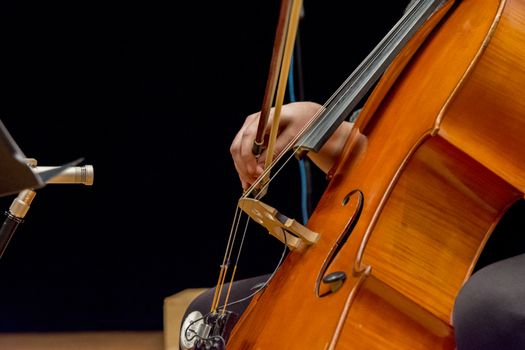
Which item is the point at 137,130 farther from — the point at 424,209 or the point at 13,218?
the point at 424,209

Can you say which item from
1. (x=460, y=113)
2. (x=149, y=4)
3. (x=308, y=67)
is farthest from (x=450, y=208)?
(x=149, y=4)

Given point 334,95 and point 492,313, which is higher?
point 334,95

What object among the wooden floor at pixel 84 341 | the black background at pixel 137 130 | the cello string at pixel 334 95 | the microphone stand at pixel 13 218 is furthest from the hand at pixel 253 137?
the wooden floor at pixel 84 341

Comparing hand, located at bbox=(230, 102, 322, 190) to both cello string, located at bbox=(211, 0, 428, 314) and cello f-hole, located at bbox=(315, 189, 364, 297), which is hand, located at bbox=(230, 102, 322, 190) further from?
cello f-hole, located at bbox=(315, 189, 364, 297)

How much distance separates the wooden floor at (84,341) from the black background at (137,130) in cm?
3

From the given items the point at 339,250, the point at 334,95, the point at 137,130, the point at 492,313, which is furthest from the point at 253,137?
the point at 137,130

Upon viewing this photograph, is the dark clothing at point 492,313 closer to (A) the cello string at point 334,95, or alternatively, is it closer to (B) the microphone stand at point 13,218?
(A) the cello string at point 334,95

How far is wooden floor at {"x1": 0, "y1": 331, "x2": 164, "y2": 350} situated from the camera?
2.02 metres

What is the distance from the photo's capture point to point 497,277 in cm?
68

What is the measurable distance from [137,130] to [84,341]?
642mm

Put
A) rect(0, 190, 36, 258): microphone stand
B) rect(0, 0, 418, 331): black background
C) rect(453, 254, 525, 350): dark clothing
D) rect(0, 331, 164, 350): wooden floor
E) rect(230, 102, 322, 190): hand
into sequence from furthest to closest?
rect(0, 331, 164, 350): wooden floor
rect(0, 0, 418, 331): black background
rect(230, 102, 322, 190): hand
rect(0, 190, 36, 258): microphone stand
rect(453, 254, 525, 350): dark clothing

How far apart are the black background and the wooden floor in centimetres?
3

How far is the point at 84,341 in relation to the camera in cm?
208

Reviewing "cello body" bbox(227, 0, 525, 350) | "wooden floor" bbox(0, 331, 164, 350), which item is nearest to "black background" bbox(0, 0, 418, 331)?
"wooden floor" bbox(0, 331, 164, 350)
